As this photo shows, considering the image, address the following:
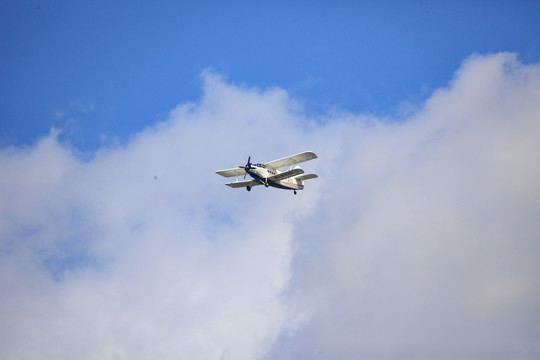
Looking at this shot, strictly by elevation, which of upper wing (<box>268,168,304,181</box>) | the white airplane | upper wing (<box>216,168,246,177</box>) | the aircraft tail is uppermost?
upper wing (<box>216,168,246,177</box>)

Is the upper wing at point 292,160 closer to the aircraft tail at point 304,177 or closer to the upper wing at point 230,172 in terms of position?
the aircraft tail at point 304,177

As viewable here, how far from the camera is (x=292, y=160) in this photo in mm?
83250

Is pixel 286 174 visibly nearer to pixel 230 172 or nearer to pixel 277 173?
pixel 277 173

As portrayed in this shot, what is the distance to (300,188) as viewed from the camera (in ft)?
298

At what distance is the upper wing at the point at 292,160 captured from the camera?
80562 millimetres

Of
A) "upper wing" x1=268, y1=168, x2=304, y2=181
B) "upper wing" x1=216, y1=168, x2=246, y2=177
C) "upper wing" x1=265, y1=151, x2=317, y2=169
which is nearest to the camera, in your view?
"upper wing" x1=268, y1=168, x2=304, y2=181

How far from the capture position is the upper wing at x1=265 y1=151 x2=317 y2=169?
264ft

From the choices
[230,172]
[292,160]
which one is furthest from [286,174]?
[230,172]

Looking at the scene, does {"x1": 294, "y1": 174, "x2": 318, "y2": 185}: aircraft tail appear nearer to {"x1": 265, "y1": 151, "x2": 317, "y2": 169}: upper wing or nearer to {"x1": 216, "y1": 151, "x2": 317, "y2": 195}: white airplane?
{"x1": 216, "y1": 151, "x2": 317, "y2": 195}: white airplane

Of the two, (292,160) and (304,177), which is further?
(304,177)

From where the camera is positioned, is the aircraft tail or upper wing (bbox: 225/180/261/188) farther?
the aircraft tail

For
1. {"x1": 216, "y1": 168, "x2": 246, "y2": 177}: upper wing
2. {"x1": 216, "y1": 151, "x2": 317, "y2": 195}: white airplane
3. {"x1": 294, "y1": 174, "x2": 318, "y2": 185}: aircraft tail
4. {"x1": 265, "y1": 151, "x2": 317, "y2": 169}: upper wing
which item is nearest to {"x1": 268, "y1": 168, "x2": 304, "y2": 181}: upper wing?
{"x1": 216, "y1": 151, "x2": 317, "y2": 195}: white airplane

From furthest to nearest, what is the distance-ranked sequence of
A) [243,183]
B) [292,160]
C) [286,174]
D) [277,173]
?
[243,183] → [277,173] → [292,160] → [286,174]

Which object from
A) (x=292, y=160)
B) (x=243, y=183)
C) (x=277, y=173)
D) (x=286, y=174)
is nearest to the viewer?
(x=286, y=174)
